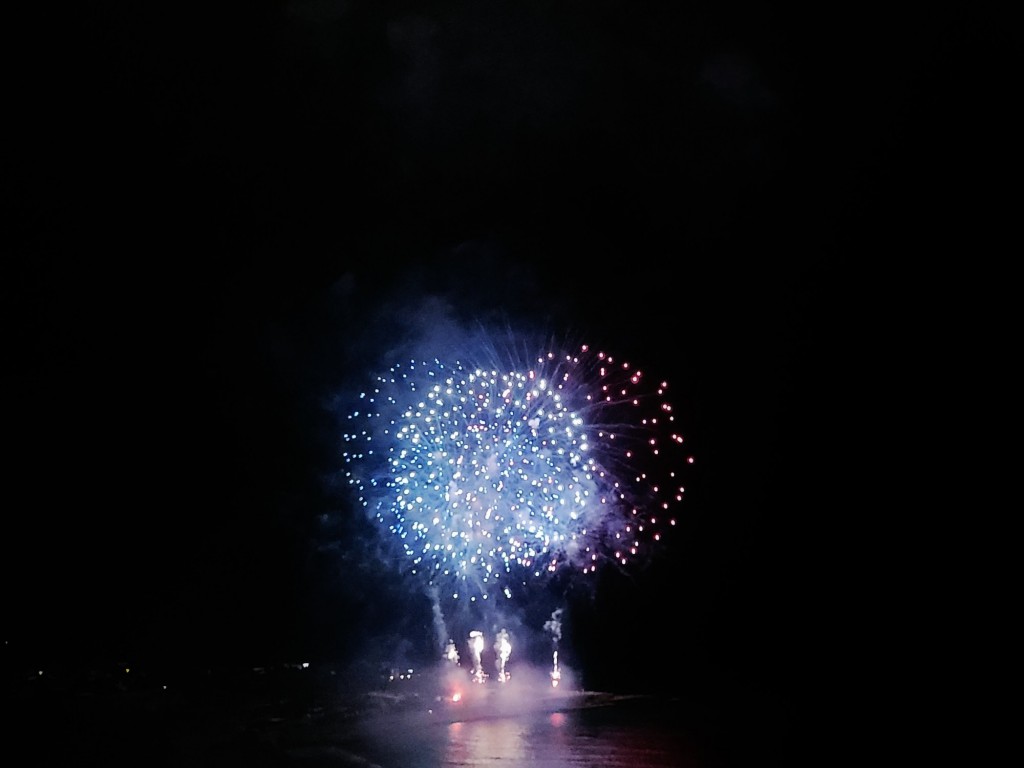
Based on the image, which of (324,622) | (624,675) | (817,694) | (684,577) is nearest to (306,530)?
(324,622)

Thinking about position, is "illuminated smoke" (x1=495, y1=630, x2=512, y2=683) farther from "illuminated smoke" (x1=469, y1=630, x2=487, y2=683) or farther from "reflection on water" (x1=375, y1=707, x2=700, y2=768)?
"reflection on water" (x1=375, y1=707, x2=700, y2=768)

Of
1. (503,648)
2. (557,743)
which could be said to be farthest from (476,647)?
(557,743)

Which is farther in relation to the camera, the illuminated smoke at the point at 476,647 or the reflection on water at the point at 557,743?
the illuminated smoke at the point at 476,647

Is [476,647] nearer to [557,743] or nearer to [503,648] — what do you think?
[503,648]

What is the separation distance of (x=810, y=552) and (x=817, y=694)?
12.3 m

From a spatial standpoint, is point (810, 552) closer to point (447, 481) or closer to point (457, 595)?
point (457, 595)

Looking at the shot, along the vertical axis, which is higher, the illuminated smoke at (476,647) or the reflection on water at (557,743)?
the illuminated smoke at (476,647)

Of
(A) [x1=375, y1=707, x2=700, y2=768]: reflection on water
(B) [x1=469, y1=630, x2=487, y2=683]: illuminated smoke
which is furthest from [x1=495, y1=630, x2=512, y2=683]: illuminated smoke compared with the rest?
(A) [x1=375, y1=707, x2=700, y2=768]: reflection on water

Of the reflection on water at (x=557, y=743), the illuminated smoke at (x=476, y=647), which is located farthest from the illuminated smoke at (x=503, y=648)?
the reflection on water at (x=557, y=743)

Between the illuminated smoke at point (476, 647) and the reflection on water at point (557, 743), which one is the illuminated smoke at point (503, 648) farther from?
the reflection on water at point (557, 743)

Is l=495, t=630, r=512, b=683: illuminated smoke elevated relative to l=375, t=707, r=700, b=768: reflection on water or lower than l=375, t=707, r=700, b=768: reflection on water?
elevated

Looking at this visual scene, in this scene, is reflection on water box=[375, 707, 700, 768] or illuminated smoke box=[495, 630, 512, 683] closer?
reflection on water box=[375, 707, 700, 768]

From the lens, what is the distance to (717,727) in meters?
16.7

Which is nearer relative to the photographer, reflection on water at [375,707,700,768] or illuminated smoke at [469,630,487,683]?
reflection on water at [375,707,700,768]
